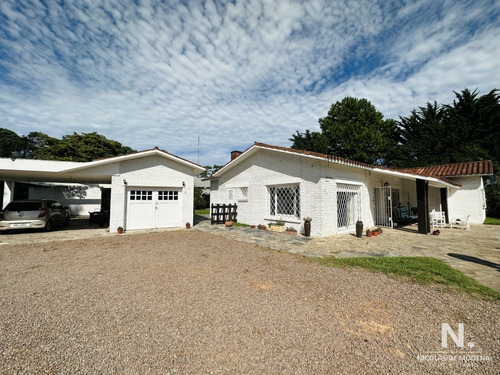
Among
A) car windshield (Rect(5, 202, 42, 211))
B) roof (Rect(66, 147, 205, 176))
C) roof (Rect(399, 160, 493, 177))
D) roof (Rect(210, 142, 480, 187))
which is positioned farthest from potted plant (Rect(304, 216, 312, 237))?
car windshield (Rect(5, 202, 42, 211))

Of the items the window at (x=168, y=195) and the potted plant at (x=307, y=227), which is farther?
the window at (x=168, y=195)

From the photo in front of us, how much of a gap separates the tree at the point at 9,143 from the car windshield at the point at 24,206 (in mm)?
37142

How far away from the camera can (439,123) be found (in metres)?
26.8

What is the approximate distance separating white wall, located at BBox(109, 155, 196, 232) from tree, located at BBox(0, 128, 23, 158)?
39.9m

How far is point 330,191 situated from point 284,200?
2477 millimetres

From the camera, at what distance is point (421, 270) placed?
526cm

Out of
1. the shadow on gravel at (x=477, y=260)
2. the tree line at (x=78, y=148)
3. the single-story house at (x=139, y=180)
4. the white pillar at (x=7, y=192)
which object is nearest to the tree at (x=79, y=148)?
the tree line at (x=78, y=148)

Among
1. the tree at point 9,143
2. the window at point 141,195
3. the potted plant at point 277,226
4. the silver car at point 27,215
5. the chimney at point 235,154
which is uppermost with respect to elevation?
the tree at point 9,143

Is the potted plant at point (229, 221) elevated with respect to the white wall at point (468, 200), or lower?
lower

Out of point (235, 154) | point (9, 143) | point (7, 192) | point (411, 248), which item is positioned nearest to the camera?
point (411, 248)

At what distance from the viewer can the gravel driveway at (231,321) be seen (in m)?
2.36

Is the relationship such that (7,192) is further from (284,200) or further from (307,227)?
(307,227)

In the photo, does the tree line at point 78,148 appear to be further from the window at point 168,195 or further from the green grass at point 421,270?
the green grass at point 421,270

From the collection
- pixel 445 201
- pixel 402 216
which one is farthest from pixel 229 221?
pixel 445 201
